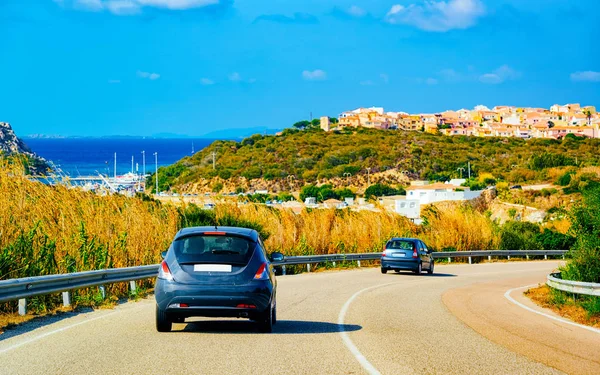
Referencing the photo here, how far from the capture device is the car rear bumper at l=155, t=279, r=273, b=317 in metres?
12.3

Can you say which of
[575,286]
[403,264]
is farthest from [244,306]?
[403,264]

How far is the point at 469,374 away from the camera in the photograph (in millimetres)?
Answer: 9852

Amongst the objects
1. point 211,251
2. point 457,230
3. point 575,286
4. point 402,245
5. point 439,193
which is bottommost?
point 575,286

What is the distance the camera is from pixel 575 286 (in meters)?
18.2

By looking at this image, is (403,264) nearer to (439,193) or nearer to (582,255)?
(582,255)

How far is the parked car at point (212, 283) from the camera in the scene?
1234 cm

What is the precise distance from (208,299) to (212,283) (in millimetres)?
245

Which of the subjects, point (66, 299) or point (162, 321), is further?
point (66, 299)

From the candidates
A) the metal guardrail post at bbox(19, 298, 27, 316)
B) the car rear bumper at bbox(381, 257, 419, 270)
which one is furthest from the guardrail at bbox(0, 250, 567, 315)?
the car rear bumper at bbox(381, 257, 419, 270)

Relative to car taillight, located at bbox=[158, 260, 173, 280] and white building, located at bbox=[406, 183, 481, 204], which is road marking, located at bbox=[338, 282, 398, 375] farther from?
white building, located at bbox=[406, 183, 481, 204]

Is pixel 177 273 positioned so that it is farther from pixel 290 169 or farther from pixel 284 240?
pixel 290 169

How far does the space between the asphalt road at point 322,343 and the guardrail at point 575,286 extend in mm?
1017

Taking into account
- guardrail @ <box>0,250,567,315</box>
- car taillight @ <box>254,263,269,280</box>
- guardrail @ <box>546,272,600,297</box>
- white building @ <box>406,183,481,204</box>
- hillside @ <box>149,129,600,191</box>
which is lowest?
guardrail @ <box>546,272,600,297</box>

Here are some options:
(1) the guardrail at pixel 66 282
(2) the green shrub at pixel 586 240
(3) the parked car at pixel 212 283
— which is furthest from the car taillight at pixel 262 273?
(2) the green shrub at pixel 586 240
